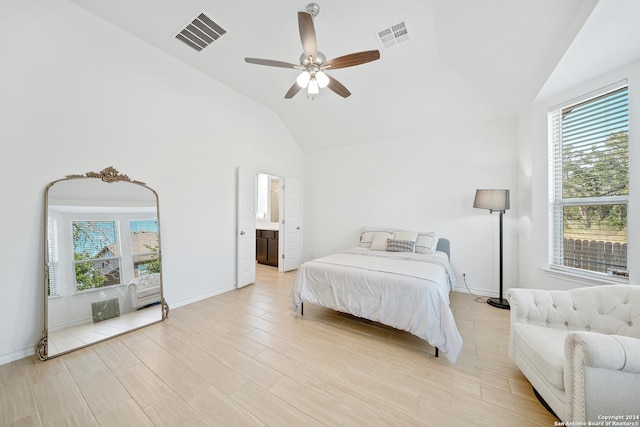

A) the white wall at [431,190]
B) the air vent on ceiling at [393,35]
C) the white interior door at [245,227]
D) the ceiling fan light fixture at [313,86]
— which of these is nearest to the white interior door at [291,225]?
the white wall at [431,190]

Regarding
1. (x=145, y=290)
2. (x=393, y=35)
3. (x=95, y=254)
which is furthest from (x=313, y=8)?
(x=145, y=290)

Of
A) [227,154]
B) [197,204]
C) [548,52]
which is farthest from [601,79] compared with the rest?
[197,204]

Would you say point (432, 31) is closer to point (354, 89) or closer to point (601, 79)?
point (354, 89)

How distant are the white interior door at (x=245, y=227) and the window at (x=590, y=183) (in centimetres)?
432

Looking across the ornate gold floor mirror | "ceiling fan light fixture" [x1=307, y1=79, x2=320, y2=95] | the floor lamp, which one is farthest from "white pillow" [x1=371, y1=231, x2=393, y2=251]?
the ornate gold floor mirror

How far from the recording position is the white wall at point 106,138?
6.76 feet

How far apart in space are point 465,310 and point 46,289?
15.2ft

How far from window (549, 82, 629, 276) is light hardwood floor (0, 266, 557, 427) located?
47.0 inches

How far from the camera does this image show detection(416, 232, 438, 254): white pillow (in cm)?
364

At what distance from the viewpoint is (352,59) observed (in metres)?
2.14

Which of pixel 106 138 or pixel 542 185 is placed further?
pixel 542 185

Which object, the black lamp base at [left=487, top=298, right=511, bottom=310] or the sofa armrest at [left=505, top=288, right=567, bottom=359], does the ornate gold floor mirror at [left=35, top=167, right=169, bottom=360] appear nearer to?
the sofa armrest at [left=505, top=288, right=567, bottom=359]

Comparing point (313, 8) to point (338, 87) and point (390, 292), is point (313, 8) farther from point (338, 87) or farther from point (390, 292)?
point (390, 292)

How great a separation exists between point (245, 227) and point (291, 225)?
1.32 m
